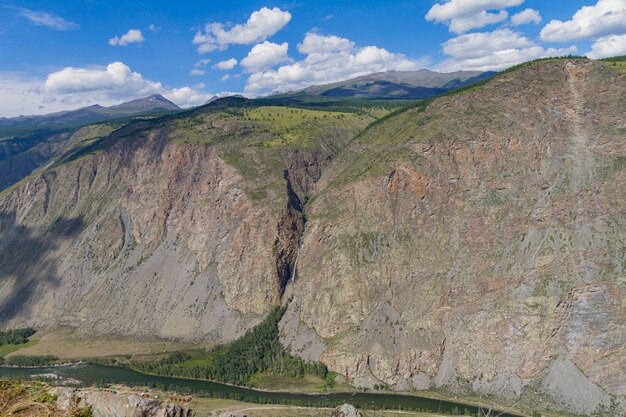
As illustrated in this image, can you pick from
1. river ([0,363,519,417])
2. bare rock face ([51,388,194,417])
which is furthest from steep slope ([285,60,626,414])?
bare rock face ([51,388,194,417])

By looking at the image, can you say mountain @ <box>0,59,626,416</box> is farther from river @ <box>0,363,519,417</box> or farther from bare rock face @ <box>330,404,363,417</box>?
bare rock face @ <box>330,404,363,417</box>

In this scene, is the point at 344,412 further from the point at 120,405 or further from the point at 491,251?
the point at 491,251

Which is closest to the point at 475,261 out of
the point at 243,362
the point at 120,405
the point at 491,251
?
the point at 491,251

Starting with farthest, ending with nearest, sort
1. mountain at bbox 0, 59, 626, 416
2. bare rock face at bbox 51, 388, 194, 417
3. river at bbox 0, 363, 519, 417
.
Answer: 1. river at bbox 0, 363, 519, 417
2. mountain at bbox 0, 59, 626, 416
3. bare rock face at bbox 51, 388, 194, 417

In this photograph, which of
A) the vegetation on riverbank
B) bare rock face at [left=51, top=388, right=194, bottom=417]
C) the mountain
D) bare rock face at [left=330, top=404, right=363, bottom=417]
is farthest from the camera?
the vegetation on riverbank

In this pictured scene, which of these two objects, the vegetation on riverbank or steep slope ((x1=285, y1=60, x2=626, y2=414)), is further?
the vegetation on riverbank

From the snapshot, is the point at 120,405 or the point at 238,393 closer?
the point at 120,405
